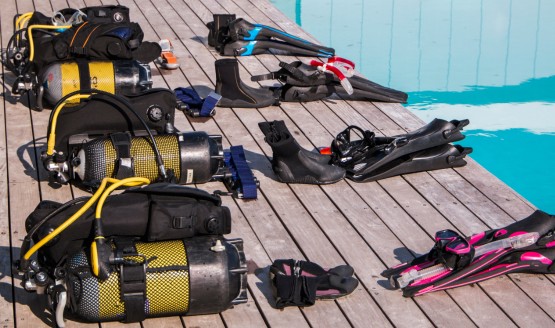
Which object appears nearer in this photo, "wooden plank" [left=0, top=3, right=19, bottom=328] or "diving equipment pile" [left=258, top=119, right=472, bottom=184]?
"wooden plank" [left=0, top=3, right=19, bottom=328]

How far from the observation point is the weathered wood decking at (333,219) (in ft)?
12.5

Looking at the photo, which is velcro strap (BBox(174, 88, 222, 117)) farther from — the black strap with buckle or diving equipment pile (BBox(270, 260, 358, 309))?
the black strap with buckle

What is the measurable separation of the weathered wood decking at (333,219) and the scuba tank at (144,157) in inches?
6.1

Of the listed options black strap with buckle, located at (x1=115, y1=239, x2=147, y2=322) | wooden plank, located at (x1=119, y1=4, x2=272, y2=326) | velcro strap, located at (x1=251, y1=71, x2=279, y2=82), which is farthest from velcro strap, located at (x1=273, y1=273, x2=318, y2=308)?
velcro strap, located at (x1=251, y1=71, x2=279, y2=82)

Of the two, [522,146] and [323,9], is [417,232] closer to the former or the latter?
[522,146]

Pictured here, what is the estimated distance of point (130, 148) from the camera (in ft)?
15.1

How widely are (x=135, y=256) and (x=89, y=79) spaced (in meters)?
2.15

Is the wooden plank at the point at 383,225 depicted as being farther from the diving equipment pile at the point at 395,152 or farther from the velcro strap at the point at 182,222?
the velcro strap at the point at 182,222

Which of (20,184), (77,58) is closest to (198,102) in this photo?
(77,58)

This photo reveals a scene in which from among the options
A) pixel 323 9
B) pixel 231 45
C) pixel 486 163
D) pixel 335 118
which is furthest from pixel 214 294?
pixel 323 9

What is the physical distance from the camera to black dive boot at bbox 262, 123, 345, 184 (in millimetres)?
4828

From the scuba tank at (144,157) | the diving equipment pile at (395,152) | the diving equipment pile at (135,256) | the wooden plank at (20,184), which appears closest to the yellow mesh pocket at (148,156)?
the scuba tank at (144,157)

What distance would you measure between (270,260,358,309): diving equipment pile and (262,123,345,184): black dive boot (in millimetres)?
925

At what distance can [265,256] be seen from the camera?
4.21 metres
